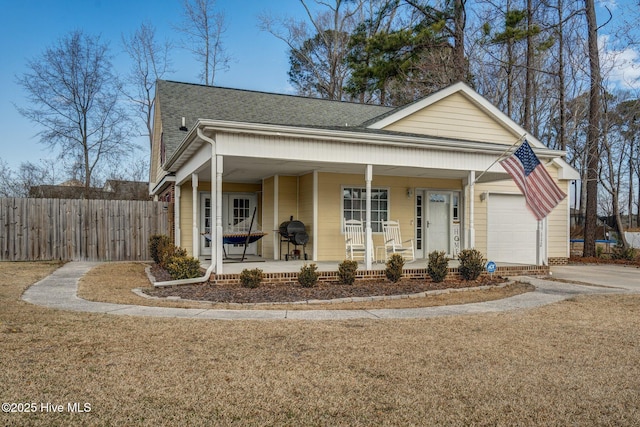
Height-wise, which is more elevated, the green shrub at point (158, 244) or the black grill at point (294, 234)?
the black grill at point (294, 234)

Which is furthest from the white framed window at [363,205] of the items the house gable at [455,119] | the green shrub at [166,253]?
the green shrub at [166,253]

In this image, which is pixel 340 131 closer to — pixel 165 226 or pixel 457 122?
pixel 457 122

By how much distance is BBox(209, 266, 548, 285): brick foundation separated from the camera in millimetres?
8094

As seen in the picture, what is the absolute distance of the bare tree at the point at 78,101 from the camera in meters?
21.4

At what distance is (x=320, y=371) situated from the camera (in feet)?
11.9

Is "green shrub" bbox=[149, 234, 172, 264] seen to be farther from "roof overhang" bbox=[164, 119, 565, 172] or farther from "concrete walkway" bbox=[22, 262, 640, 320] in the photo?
"concrete walkway" bbox=[22, 262, 640, 320]

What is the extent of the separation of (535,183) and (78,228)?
12.1 meters

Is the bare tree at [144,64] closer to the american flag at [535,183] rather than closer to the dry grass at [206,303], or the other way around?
the dry grass at [206,303]

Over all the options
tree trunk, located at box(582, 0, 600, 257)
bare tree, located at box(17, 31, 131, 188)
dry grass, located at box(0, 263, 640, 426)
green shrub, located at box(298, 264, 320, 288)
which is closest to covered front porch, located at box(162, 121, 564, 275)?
green shrub, located at box(298, 264, 320, 288)

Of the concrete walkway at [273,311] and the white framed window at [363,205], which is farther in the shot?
the white framed window at [363,205]

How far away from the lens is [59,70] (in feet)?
71.6

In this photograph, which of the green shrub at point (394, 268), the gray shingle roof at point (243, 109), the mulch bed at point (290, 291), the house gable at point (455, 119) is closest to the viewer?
the mulch bed at point (290, 291)

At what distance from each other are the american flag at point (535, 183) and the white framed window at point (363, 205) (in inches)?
145

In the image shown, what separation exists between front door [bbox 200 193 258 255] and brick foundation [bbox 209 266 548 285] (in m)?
4.86
